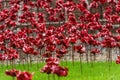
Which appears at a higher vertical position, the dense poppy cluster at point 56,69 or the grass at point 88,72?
the dense poppy cluster at point 56,69

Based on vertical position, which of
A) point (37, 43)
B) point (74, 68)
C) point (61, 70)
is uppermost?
point (61, 70)

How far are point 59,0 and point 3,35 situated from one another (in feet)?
12.5

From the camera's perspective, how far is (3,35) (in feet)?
46.3

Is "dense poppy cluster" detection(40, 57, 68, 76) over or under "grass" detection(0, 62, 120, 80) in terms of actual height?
over

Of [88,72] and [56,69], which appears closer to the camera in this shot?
[56,69]

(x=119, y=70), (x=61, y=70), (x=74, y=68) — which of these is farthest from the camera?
(x=74, y=68)

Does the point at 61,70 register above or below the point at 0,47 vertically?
above

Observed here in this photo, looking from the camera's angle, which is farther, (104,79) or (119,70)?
(119,70)

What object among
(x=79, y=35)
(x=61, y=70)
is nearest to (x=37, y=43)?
(x=79, y=35)

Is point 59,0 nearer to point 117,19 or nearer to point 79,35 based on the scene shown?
point 117,19

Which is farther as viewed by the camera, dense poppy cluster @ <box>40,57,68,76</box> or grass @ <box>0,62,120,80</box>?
grass @ <box>0,62,120,80</box>

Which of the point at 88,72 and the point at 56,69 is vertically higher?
the point at 56,69

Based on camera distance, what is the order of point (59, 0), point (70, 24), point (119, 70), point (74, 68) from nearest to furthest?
point (119, 70), point (74, 68), point (70, 24), point (59, 0)

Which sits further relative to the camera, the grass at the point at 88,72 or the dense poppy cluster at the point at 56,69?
the grass at the point at 88,72
